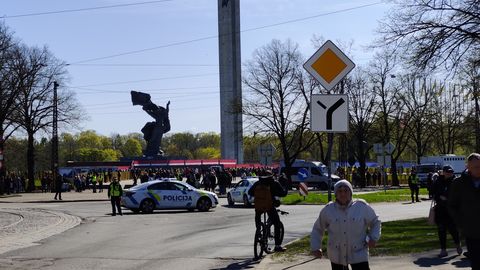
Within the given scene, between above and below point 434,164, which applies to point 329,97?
above

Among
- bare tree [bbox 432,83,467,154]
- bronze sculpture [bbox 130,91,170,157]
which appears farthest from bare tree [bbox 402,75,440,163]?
bronze sculpture [bbox 130,91,170,157]

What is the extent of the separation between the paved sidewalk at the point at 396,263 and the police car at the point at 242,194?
19977mm

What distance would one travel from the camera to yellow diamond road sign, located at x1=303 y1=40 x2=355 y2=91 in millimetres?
10062

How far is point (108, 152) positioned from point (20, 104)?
359 ft

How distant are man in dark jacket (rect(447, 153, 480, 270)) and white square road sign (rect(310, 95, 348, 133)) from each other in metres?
2.72

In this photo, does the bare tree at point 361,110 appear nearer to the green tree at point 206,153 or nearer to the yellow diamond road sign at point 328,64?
the yellow diamond road sign at point 328,64

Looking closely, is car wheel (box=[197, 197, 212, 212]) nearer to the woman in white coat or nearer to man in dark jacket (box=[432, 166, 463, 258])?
man in dark jacket (box=[432, 166, 463, 258])

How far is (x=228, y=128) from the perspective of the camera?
10206cm

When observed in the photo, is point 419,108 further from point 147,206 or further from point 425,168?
point 147,206

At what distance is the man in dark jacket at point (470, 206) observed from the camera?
23.1 ft

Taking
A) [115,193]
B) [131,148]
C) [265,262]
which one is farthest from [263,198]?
[131,148]

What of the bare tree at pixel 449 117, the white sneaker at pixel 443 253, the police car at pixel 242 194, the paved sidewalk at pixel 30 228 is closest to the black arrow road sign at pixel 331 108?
the white sneaker at pixel 443 253

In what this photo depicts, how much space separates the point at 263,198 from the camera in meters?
13.2

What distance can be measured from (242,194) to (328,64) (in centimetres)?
2287
